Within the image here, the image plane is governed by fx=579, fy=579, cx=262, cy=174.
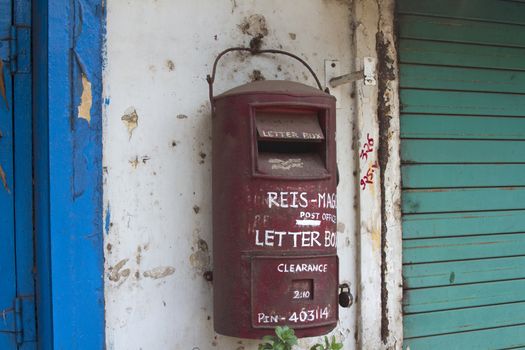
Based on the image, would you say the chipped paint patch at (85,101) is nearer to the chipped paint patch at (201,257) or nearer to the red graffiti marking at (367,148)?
the chipped paint patch at (201,257)

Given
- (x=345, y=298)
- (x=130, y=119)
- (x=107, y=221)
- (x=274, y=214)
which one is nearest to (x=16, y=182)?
(x=107, y=221)

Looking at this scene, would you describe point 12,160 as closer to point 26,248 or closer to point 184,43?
point 26,248

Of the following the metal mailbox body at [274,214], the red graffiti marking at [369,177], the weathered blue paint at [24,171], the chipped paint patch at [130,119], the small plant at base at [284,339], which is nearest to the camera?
the small plant at base at [284,339]

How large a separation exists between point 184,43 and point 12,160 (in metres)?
1.01

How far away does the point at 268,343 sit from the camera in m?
2.54

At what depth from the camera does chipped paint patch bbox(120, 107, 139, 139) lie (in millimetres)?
2822

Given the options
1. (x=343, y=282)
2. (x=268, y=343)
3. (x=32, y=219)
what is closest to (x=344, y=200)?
(x=343, y=282)

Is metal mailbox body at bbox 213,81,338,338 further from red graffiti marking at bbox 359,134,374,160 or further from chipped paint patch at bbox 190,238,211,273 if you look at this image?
red graffiti marking at bbox 359,134,374,160

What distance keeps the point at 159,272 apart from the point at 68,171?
0.66 metres

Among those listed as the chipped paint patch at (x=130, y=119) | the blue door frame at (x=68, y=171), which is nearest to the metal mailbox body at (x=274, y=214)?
the chipped paint patch at (x=130, y=119)

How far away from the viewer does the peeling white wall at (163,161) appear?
110 inches

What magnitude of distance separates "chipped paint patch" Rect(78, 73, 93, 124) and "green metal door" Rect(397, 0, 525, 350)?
1831mm

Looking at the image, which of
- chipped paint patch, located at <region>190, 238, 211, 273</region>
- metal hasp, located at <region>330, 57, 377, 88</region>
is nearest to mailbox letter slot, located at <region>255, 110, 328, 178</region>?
metal hasp, located at <region>330, 57, 377, 88</region>

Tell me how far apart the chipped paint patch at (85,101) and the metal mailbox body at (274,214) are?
614 mm
